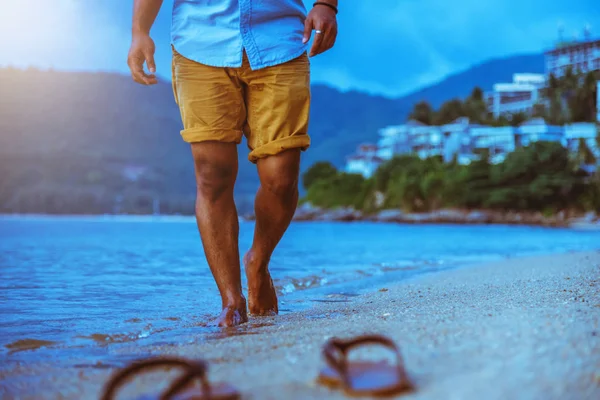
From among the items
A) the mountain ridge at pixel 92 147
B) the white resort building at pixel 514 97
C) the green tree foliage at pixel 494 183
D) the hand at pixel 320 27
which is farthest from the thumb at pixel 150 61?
the mountain ridge at pixel 92 147

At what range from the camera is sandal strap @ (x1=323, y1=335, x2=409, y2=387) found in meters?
1.28

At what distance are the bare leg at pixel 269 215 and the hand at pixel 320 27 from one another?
0.47 meters

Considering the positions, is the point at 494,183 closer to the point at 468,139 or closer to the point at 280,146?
the point at 468,139

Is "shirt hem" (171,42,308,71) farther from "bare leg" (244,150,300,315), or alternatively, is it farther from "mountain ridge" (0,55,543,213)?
"mountain ridge" (0,55,543,213)

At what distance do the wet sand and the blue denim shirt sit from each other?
45.3 inches

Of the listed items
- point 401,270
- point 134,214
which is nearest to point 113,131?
point 134,214

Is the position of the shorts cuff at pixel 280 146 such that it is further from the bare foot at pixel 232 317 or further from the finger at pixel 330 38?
the bare foot at pixel 232 317

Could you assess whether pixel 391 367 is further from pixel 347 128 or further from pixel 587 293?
pixel 347 128

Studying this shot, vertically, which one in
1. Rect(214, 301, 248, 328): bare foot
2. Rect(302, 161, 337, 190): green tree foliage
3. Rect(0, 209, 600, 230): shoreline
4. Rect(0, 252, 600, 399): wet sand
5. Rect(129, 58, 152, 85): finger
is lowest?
Rect(0, 209, 600, 230): shoreline

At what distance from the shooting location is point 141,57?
287cm

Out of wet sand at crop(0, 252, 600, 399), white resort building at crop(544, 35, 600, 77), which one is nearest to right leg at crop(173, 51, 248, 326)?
wet sand at crop(0, 252, 600, 399)

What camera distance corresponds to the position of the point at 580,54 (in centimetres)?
6812

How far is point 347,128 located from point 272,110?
527 ft

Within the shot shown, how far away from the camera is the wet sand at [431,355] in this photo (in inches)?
50.9
